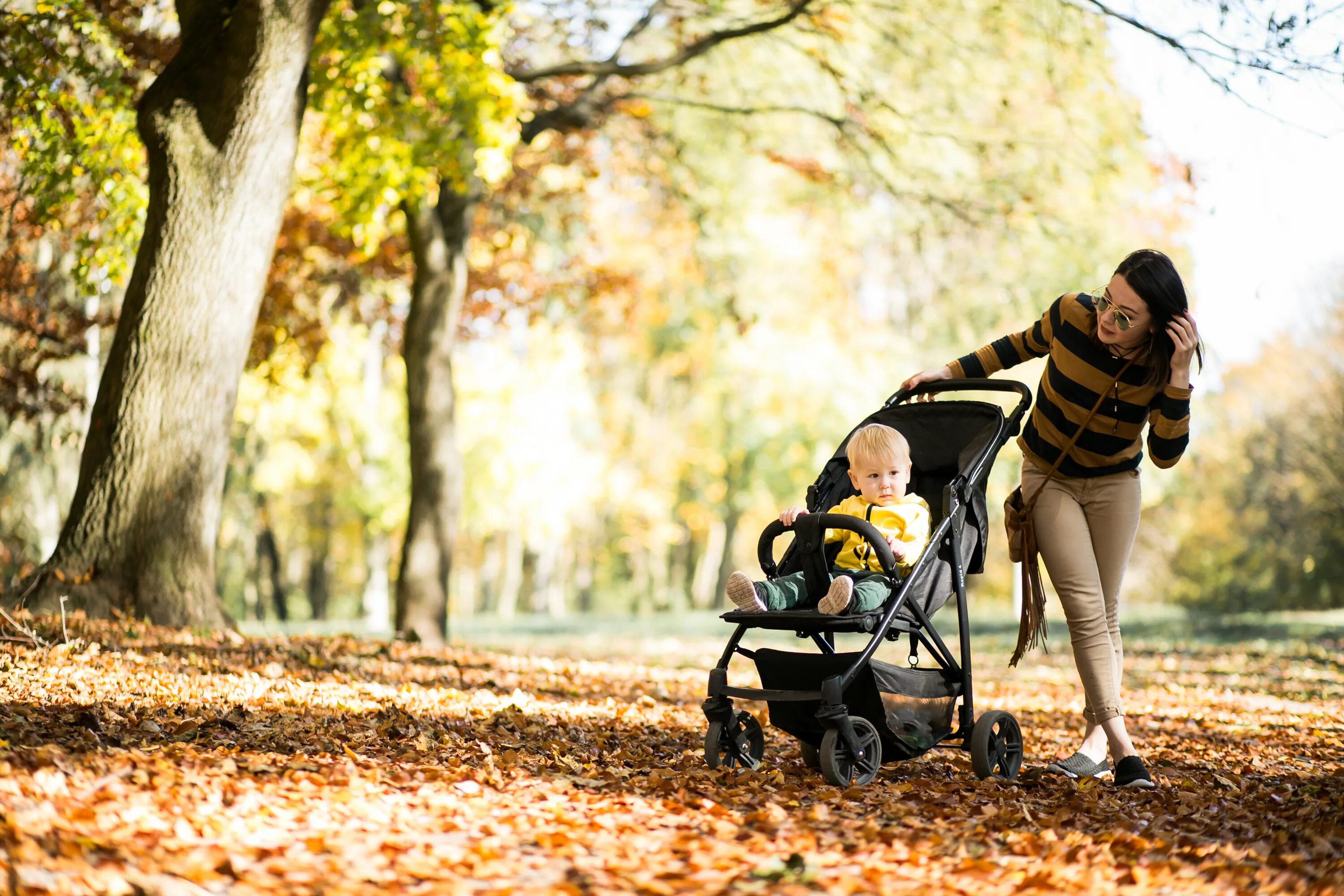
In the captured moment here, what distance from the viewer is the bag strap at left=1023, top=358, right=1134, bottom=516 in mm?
4461

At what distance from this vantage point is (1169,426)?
429 centimetres

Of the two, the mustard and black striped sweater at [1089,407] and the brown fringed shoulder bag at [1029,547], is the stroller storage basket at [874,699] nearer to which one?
the brown fringed shoulder bag at [1029,547]

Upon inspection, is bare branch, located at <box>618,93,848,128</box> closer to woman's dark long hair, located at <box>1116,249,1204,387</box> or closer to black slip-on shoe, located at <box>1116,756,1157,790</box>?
woman's dark long hair, located at <box>1116,249,1204,387</box>

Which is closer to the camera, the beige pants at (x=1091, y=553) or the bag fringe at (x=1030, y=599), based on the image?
the beige pants at (x=1091, y=553)

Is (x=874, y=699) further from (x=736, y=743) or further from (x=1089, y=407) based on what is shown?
(x=1089, y=407)

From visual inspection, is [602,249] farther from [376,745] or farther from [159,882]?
[159,882]

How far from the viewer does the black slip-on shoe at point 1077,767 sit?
4691 mm

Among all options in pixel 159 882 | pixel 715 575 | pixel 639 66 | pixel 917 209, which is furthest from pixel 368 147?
pixel 715 575

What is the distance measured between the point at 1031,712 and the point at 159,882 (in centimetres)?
620

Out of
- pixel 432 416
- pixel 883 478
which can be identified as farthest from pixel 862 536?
pixel 432 416

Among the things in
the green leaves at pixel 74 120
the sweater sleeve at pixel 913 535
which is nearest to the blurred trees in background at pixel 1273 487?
the sweater sleeve at pixel 913 535

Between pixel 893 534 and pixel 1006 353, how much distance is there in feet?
3.67

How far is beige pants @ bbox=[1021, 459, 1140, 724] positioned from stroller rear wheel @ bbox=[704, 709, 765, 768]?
4.59 feet

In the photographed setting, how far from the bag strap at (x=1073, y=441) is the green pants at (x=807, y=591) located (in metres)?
0.90
